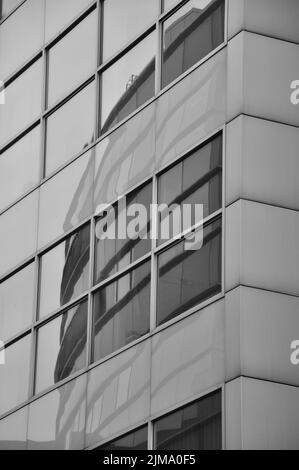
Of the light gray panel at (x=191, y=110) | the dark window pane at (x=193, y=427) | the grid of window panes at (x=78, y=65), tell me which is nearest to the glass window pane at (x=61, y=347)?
the dark window pane at (x=193, y=427)

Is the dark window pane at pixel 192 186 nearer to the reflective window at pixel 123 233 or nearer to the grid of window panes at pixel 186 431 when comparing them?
the reflective window at pixel 123 233

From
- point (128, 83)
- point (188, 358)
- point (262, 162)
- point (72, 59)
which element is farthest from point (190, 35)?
point (188, 358)

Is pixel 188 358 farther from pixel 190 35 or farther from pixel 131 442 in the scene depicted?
pixel 190 35

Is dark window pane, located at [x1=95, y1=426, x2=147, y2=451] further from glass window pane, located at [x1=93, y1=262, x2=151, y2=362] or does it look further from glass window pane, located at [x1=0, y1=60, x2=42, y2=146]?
glass window pane, located at [x1=0, y1=60, x2=42, y2=146]

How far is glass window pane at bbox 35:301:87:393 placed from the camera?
23.6 m

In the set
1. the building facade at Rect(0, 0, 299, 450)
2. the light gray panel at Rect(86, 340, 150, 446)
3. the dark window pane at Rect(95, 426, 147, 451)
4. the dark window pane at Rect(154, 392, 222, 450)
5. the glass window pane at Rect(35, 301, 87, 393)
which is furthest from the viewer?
the glass window pane at Rect(35, 301, 87, 393)

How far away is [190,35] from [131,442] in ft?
22.5

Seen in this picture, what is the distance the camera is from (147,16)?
24.4m

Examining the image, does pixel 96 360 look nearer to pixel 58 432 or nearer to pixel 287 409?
pixel 58 432

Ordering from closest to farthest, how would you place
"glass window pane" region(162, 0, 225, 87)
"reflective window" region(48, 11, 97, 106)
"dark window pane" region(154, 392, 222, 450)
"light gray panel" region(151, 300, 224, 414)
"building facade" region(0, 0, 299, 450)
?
1. "dark window pane" region(154, 392, 222, 450)
2. "building facade" region(0, 0, 299, 450)
3. "light gray panel" region(151, 300, 224, 414)
4. "glass window pane" region(162, 0, 225, 87)
5. "reflective window" region(48, 11, 97, 106)

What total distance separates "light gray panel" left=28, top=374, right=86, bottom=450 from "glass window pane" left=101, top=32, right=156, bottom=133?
4830 mm

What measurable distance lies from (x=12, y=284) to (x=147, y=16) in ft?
19.1

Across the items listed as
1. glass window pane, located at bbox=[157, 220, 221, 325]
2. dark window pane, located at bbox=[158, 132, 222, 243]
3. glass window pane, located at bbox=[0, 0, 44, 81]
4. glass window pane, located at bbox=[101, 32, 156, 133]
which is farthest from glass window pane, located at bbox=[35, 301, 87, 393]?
glass window pane, located at bbox=[0, 0, 44, 81]

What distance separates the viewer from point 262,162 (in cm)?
2081
